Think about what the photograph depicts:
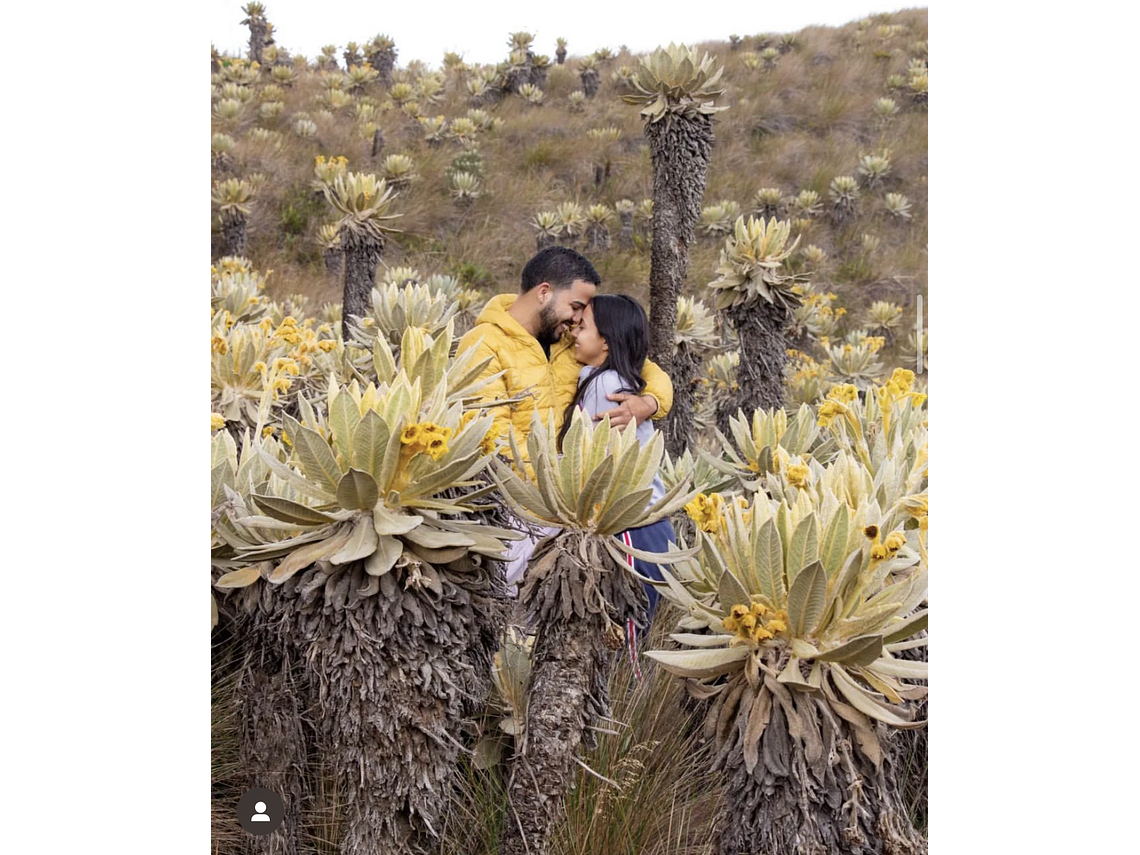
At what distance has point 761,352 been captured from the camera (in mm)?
5043

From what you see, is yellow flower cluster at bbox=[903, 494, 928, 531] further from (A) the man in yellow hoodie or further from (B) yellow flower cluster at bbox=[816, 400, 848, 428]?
(A) the man in yellow hoodie

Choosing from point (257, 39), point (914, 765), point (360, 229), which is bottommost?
point (914, 765)

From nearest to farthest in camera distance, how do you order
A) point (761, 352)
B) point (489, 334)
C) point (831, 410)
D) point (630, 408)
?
point (831, 410) < point (489, 334) < point (630, 408) < point (761, 352)

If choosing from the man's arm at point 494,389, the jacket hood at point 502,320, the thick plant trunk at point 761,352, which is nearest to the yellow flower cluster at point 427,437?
the man's arm at point 494,389

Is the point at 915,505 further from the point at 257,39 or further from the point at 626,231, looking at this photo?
the point at 257,39

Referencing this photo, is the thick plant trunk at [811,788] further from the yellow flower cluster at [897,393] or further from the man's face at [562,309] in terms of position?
the man's face at [562,309]

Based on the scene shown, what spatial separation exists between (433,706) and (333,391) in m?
0.72

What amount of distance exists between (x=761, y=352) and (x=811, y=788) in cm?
355

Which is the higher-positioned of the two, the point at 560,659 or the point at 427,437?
the point at 427,437

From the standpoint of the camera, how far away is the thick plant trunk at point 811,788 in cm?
172

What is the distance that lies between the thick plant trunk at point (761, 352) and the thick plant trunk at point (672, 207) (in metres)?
0.62

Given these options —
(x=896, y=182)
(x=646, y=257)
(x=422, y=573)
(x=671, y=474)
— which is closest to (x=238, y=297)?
(x=671, y=474)

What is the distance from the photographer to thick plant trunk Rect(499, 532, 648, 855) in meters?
1.87

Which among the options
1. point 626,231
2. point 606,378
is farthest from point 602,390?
point 626,231
